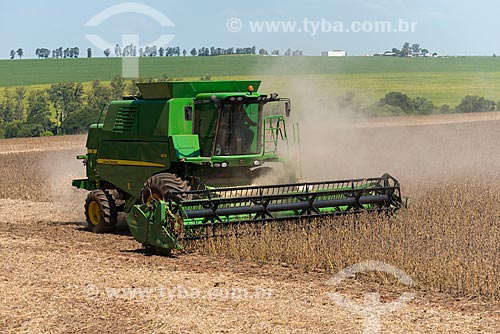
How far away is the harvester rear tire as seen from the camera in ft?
37.3

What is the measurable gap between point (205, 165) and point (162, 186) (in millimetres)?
768

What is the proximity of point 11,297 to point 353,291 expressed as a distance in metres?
3.37

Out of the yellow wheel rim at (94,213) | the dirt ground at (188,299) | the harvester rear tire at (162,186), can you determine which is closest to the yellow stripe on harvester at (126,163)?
the harvester rear tire at (162,186)

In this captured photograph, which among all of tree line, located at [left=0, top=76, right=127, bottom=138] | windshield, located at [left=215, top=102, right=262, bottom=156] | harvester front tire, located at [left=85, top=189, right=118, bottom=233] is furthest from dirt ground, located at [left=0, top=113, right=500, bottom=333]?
tree line, located at [left=0, top=76, right=127, bottom=138]

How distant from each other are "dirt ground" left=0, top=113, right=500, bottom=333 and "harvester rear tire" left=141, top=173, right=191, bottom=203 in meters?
0.96

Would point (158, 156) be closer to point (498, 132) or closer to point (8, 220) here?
point (8, 220)

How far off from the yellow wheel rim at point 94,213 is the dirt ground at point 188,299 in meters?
2.21

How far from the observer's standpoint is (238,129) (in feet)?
40.0

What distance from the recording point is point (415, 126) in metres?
33.0

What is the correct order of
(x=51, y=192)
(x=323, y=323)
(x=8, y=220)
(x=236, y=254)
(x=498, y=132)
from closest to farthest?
(x=323, y=323) → (x=236, y=254) → (x=8, y=220) → (x=51, y=192) → (x=498, y=132)

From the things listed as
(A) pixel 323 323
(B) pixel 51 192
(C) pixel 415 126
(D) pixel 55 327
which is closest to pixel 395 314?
(A) pixel 323 323

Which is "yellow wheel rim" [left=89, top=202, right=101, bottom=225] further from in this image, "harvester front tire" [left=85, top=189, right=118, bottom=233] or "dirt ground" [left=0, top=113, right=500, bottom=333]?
"dirt ground" [left=0, top=113, right=500, bottom=333]

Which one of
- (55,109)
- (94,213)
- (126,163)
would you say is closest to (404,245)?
(126,163)

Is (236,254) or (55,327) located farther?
(236,254)
